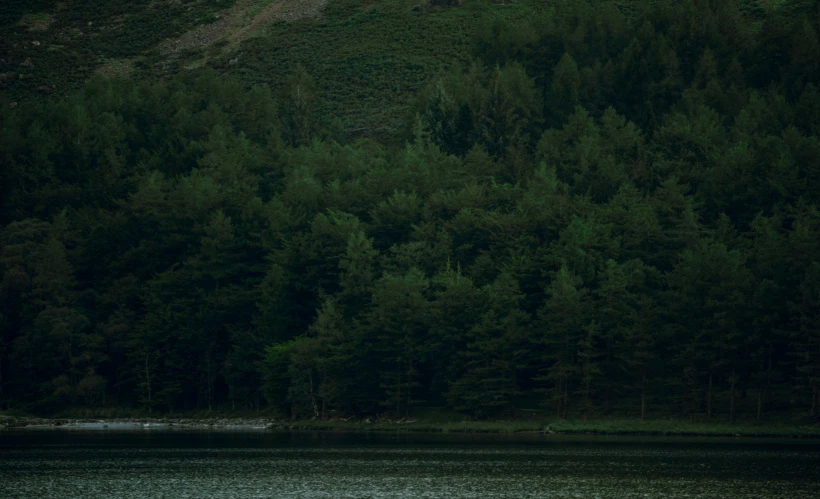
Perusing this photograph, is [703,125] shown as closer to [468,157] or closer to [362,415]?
[468,157]

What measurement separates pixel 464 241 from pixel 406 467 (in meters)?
52.0

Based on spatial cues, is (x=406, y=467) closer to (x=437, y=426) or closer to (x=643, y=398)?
(x=437, y=426)

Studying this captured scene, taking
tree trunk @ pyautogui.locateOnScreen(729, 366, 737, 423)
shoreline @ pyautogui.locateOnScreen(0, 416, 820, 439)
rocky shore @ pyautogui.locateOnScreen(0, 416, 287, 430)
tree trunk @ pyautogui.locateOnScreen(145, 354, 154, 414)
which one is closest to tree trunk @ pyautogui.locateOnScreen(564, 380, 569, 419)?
shoreline @ pyautogui.locateOnScreen(0, 416, 820, 439)

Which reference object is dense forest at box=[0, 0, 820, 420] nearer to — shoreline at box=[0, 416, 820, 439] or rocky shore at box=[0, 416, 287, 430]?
shoreline at box=[0, 416, 820, 439]

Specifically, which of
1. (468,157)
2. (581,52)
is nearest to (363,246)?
(468,157)

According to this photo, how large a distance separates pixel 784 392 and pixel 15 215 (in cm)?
9974

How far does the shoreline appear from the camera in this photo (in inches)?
3563

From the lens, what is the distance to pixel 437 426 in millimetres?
102875

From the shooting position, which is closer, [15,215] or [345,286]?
[345,286]

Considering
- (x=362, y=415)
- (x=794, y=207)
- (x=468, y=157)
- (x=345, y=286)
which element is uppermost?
(x=468, y=157)

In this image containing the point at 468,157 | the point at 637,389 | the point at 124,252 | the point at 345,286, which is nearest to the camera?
the point at 637,389

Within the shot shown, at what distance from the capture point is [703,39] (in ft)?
537

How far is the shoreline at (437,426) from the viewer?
9050 centimetres

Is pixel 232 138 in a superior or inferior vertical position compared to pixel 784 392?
superior
